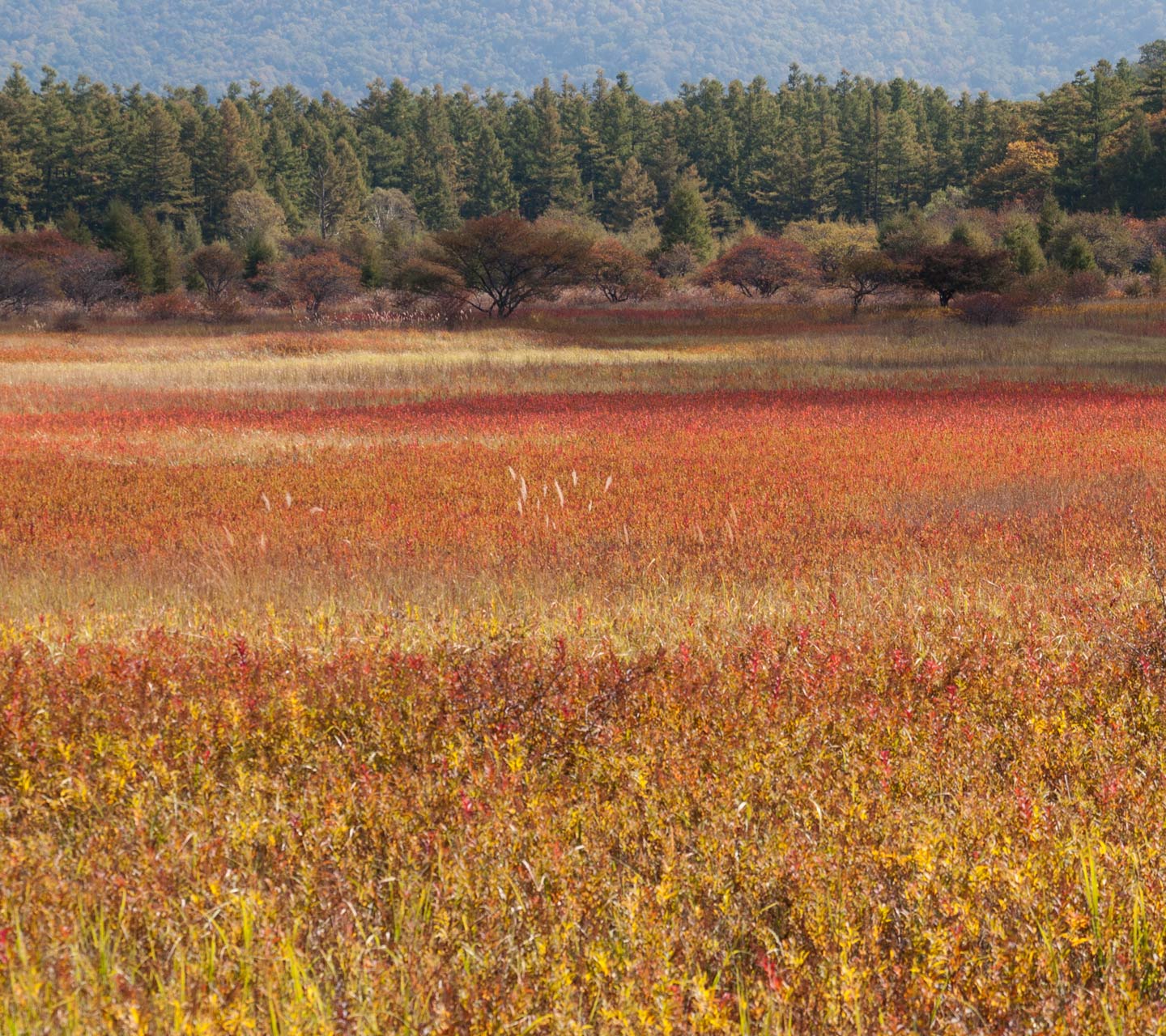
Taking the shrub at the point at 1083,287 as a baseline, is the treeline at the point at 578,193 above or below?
above

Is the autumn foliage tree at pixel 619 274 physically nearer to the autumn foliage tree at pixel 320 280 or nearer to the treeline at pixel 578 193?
the treeline at pixel 578 193

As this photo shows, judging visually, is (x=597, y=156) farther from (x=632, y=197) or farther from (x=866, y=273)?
(x=866, y=273)

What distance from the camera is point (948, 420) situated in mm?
18000

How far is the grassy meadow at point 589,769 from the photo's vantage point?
2682mm

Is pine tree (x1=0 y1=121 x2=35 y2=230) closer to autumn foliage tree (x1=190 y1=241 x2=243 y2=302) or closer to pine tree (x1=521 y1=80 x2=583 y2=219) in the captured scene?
autumn foliage tree (x1=190 y1=241 x2=243 y2=302)

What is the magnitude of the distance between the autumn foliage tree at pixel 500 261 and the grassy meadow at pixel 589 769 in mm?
40891

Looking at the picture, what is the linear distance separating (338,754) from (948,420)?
52.0ft

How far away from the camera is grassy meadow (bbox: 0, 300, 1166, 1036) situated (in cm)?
268

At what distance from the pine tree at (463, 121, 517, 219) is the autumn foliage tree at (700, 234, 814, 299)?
46.3 meters

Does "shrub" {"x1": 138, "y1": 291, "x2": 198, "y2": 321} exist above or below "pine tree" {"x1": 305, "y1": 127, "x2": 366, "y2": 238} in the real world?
below

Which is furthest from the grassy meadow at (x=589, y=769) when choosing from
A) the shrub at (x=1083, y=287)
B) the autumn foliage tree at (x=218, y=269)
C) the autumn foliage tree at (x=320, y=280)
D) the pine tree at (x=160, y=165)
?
the pine tree at (x=160, y=165)

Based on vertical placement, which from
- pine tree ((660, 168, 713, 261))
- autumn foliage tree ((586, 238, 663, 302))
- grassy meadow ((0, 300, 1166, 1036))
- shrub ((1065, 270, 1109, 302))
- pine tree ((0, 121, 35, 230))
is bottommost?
grassy meadow ((0, 300, 1166, 1036))

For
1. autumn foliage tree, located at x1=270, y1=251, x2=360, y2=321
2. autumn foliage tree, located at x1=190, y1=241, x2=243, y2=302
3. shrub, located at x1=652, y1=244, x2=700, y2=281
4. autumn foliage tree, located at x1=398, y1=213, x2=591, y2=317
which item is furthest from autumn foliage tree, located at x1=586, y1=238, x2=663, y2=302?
autumn foliage tree, located at x1=190, y1=241, x2=243, y2=302

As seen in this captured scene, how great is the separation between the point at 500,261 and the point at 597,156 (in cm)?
6249
